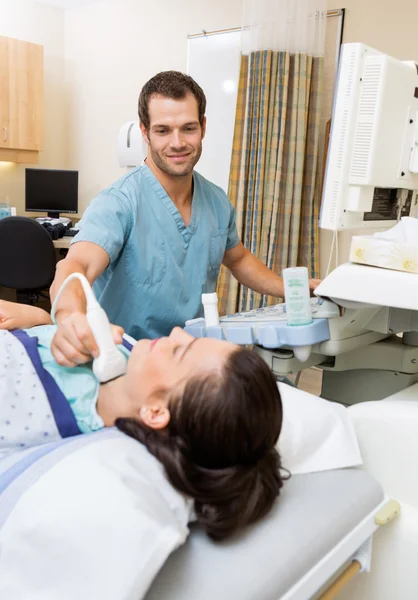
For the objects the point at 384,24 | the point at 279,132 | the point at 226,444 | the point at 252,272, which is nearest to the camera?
the point at 226,444

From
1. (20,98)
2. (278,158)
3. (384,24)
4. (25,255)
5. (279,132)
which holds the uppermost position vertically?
(384,24)

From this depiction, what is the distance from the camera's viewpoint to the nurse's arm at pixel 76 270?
1107 mm

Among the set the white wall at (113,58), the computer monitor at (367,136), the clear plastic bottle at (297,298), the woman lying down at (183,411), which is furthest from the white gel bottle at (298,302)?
the white wall at (113,58)

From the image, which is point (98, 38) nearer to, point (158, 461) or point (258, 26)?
point (258, 26)

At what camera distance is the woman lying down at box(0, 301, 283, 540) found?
824 mm

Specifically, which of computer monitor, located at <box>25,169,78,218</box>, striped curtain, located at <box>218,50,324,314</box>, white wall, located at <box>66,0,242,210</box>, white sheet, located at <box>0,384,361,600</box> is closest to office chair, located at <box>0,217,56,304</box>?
computer monitor, located at <box>25,169,78,218</box>

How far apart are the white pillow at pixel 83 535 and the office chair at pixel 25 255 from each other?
2.94 metres

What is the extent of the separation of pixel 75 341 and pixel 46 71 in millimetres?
4159

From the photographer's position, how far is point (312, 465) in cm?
104

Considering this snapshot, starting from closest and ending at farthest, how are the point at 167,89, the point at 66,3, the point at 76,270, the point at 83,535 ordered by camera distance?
the point at 83,535 → the point at 76,270 → the point at 167,89 → the point at 66,3

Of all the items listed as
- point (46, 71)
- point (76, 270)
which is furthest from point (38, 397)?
point (46, 71)

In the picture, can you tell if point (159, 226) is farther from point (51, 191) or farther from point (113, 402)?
point (51, 191)

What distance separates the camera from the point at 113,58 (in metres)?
4.29

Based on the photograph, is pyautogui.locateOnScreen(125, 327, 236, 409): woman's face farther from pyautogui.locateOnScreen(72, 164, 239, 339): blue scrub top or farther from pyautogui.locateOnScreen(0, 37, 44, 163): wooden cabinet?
pyautogui.locateOnScreen(0, 37, 44, 163): wooden cabinet
